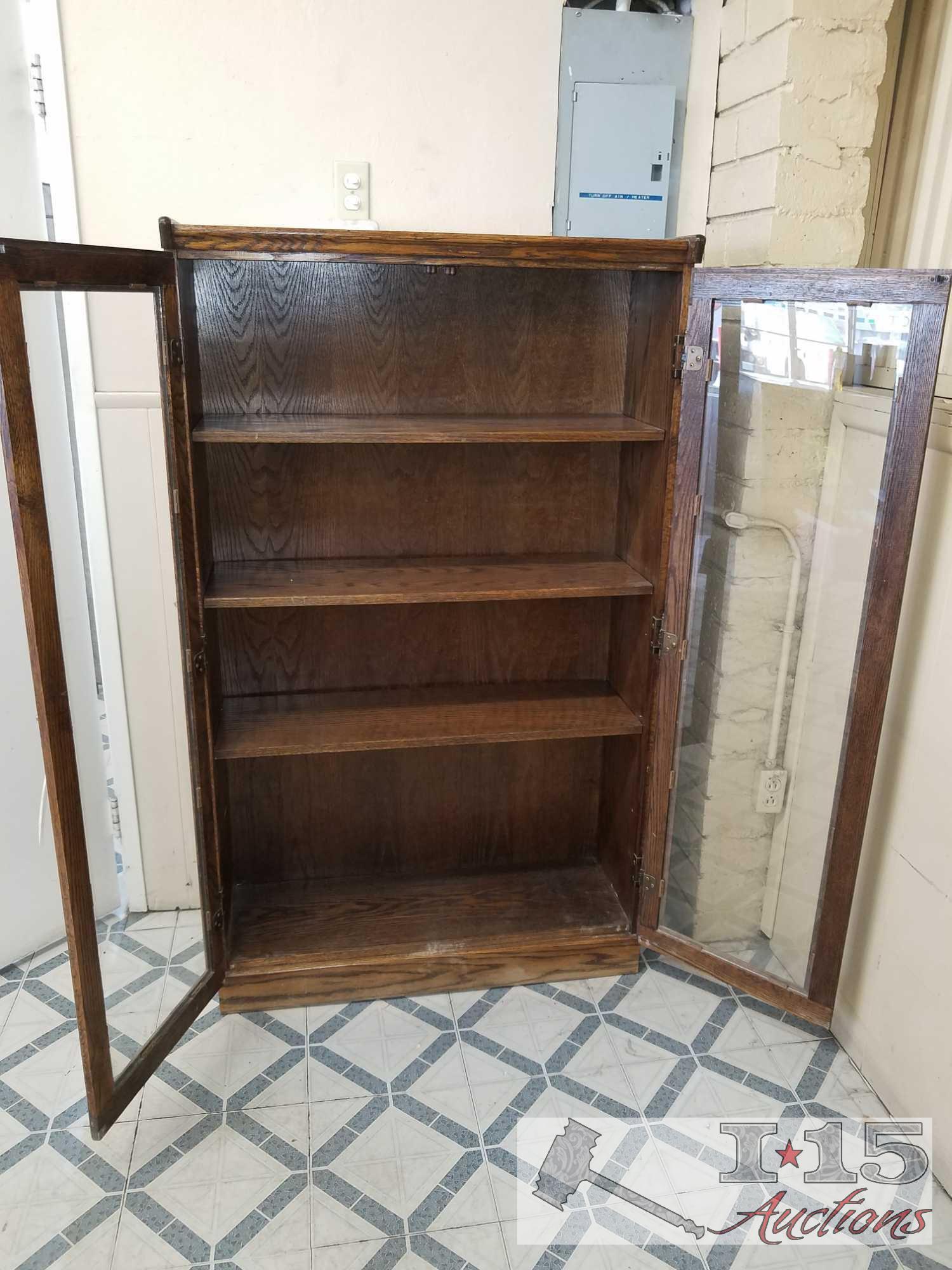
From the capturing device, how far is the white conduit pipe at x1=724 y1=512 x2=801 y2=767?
1.92m

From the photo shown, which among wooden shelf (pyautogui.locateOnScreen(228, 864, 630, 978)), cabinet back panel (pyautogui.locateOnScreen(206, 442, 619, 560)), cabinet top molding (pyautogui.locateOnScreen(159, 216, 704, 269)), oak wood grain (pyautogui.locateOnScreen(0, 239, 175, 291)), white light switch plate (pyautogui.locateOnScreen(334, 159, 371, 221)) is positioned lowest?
wooden shelf (pyautogui.locateOnScreen(228, 864, 630, 978))

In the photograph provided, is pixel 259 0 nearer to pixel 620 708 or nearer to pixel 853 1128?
pixel 620 708

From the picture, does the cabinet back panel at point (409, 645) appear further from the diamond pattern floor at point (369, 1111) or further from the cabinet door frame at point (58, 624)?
the diamond pattern floor at point (369, 1111)

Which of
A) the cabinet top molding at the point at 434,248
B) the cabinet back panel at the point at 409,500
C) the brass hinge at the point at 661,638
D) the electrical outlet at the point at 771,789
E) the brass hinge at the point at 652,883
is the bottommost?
the brass hinge at the point at 652,883

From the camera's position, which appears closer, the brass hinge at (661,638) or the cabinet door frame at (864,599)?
the cabinet door frame at (864,599)

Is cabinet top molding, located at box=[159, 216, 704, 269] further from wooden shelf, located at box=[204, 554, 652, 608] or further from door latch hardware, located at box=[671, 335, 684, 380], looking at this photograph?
wooden shelf, located at box=[204, 554, 652, 608]

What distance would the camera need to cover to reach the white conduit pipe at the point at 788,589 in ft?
6.31

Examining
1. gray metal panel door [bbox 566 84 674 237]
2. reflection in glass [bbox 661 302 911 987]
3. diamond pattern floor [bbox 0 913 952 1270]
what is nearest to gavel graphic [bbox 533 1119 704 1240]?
diamond pattern floor [bbox 0 913 952 1270]

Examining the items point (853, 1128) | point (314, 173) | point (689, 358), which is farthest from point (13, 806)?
point (853, 1128)

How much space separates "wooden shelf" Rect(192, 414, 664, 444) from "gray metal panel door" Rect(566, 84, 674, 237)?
42cm

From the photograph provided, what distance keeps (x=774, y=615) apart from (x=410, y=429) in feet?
2.77

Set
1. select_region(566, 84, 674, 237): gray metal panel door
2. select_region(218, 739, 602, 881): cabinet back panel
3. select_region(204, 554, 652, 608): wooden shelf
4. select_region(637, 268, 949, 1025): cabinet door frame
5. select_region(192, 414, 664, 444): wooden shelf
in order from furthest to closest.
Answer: select_region(218, 739, 602, 881): cabinet back panel < select_region(566, 84, 674, 237): gray metal panel door < select_region(204, 554, 652, 608): wooden shelf < select_region(192, 414, 664, 444): wooden shelf < select_region(637, 268, 949, 1025): cabinet door frame

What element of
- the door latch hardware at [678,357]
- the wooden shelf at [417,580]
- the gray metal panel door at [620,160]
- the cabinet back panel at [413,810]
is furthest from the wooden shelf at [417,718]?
the gray metal panel door at [620,160]

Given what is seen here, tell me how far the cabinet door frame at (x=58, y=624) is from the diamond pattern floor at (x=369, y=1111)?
0.09 metres
